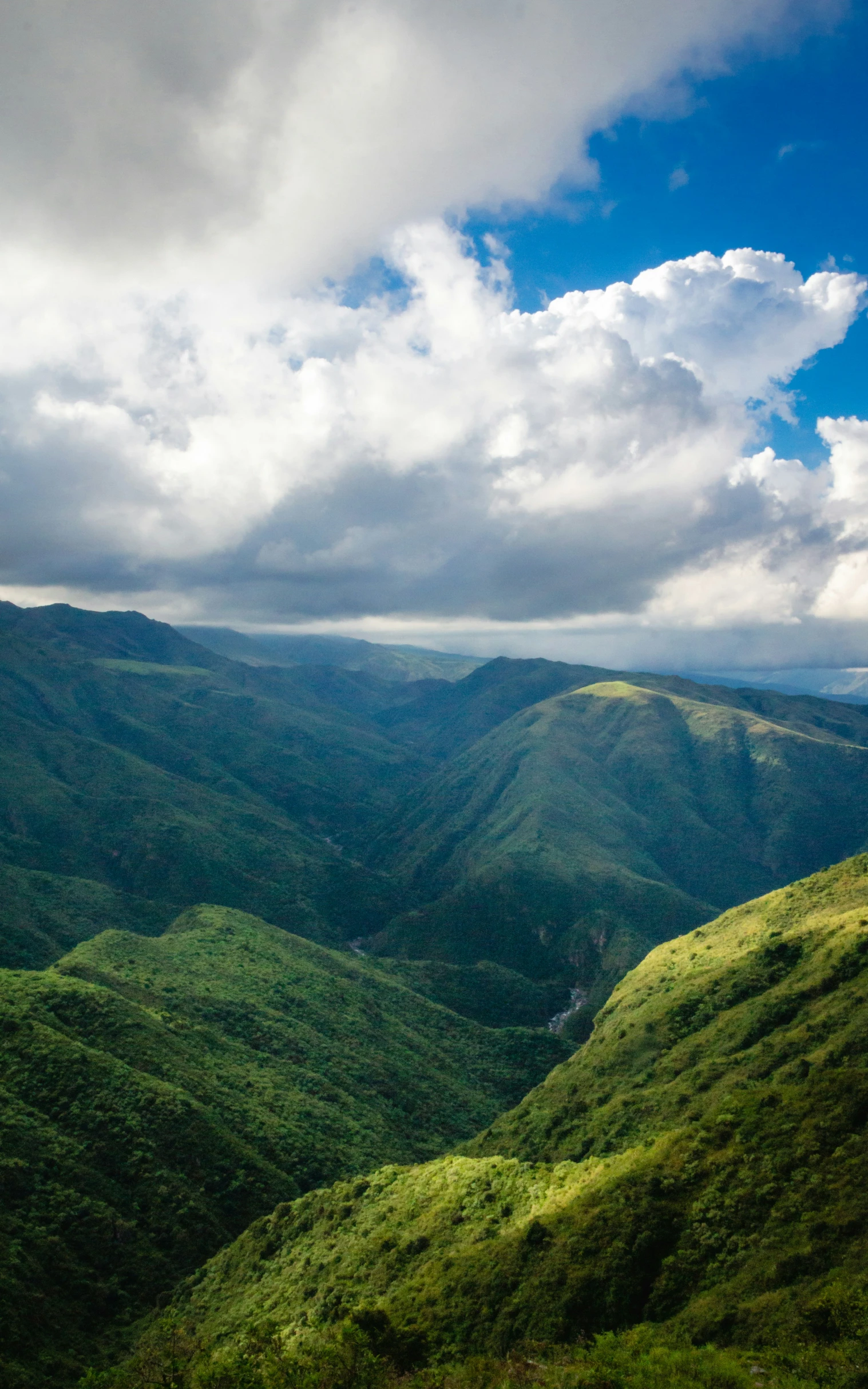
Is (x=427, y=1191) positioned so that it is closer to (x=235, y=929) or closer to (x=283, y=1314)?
(x=283, y=1314)

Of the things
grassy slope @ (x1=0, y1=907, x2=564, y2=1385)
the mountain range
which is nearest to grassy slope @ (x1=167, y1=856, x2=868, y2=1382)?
the mountain range

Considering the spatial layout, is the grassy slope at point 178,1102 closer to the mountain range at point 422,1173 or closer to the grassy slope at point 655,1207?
the mountain range at point 422,1173

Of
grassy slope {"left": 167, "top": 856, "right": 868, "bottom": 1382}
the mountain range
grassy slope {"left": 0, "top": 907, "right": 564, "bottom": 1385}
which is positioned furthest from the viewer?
grassy slope {"left": 0, "top": 907, "right": 564, "bottom": 1385}

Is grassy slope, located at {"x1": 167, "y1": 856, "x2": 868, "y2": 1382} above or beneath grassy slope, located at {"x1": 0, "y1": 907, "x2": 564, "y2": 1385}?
above

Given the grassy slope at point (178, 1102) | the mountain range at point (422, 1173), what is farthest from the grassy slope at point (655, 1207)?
the grassy slope at point (178, 1102)

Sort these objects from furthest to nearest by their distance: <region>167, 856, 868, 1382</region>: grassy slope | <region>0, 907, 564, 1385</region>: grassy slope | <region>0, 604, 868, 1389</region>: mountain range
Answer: <region>0, 907, 564, 1385</region>: grassy slope → <region>0, 604, 868, 1389</region>: mountain range → <region>167, 856, 868, 1382</region>: grassy slope

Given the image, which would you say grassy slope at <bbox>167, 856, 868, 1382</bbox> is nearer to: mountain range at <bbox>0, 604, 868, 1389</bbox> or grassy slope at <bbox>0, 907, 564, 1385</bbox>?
mountain range at <bbox>0, 604, 868, 1389</bbox>

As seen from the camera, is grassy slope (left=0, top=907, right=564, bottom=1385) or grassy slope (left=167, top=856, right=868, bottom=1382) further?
grassy slope (left=0, top=907, right=564, bottom=1385)
